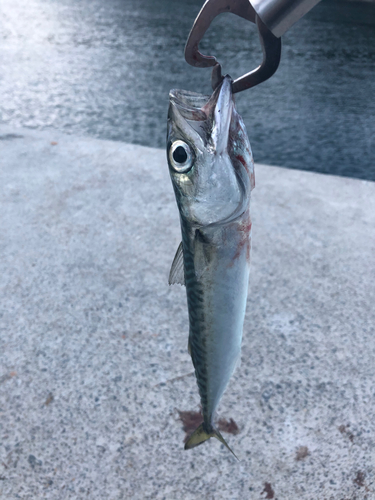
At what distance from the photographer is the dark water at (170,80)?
5.46 m

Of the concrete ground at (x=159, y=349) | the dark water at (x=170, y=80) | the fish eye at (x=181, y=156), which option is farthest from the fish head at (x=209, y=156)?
the dark water at (x=170, y=80)

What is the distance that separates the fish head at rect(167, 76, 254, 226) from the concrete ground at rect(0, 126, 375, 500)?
1221 millimetres

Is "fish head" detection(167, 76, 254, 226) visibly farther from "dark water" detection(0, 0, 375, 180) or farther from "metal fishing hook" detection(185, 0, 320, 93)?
"dark water" detection(0, 0, 375, 180)

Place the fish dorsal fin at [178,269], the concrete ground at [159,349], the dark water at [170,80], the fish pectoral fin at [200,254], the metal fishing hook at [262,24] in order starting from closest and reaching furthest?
the metal fishing hook at [262,24] < the fish pectoral fin at [200,254] < the fish dorsal fin at [178,269] < the concrete ground at [159,349] < the dark water at [170,80]

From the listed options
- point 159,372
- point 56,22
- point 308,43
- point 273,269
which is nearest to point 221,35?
point 308,43

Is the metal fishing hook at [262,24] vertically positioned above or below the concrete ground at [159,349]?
above

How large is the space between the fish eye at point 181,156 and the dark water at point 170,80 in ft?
13.1

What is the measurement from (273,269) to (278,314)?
413mm

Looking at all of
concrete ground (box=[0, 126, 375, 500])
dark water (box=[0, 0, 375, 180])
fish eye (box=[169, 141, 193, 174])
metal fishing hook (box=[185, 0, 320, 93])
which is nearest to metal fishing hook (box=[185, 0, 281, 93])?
metal fishing hook (box=[185, 0, 320, 93])

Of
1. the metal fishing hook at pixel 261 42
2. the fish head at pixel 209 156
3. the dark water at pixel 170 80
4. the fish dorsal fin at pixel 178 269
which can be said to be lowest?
the dark water at pixel 170 80

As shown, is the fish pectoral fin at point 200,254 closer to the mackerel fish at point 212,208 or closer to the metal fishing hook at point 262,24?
the mackerel fish at point 212,208

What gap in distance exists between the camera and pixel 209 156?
1.04m

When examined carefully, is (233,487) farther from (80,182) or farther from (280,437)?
(80,182)

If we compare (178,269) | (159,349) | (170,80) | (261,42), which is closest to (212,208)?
(178,269)
